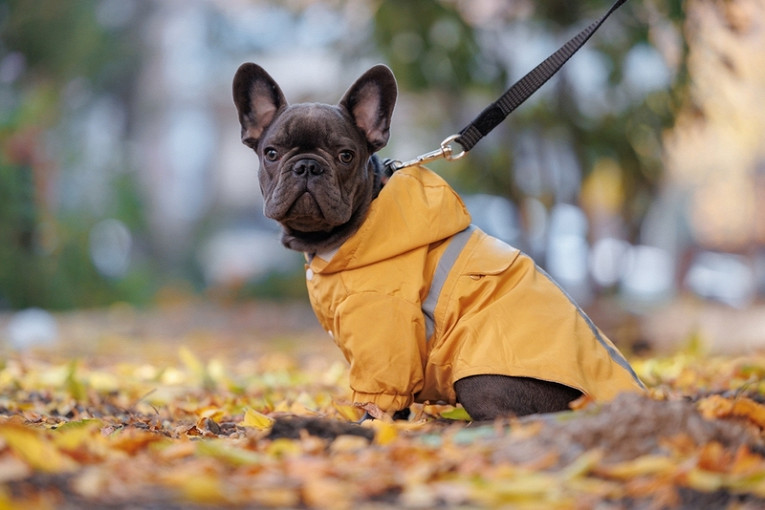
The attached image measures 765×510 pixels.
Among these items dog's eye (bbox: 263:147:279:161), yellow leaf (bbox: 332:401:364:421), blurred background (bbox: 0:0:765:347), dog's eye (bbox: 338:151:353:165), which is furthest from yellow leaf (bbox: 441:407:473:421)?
blurred background (bbox: 0:0:765:347)

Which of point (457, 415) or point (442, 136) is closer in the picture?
point (457, 415)

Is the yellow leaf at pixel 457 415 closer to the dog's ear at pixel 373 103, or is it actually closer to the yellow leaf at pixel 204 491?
the dog's ear at pixel 373 103

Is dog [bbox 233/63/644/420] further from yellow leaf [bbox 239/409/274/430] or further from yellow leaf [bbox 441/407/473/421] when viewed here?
yellow leaf [bbox 239/409/274/430]

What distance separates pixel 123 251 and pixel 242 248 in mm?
4599

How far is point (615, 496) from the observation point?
81.7 inches

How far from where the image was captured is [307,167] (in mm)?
3730

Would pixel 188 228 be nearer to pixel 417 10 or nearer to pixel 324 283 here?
pixel 417 10

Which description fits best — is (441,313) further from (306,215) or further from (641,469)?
(641,469)

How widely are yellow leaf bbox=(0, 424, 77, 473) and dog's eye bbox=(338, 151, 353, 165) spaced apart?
6.43ft

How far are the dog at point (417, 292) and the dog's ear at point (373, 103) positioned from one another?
0.03 meters

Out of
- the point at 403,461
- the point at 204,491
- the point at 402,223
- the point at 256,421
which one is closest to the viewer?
the point at 204,491

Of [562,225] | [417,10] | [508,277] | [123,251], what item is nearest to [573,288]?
[562,225]

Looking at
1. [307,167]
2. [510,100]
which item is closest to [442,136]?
[510,100]

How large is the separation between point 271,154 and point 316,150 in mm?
242
